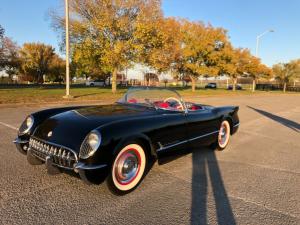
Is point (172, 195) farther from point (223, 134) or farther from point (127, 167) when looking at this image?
point (223, 134)

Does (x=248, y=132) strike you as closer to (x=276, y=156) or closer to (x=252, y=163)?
(x=276, y=156)

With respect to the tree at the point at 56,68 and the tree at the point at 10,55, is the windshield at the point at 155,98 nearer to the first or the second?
the tree at the point at 10,55

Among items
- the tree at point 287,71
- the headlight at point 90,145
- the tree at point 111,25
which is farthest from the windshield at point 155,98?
the tree at point 287,71

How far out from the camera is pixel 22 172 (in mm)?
4012

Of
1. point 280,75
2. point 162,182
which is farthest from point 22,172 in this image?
point 280,75

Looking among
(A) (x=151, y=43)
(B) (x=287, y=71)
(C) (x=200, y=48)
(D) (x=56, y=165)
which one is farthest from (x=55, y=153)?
(B) (x=287, y=71)

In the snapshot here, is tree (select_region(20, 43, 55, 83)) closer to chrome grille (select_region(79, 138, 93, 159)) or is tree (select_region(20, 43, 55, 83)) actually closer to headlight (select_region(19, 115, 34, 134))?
headlight (select_region(19, 115, 34, 134))

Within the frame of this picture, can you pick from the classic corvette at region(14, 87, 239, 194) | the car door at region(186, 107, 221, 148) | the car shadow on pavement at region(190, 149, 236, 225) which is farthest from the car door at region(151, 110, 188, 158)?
the car shadow on pavement at region(190, 149, 236, 225)

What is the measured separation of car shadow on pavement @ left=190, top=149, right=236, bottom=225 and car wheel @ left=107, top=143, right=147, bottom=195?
0.77 m

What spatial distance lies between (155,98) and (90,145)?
2.03 m

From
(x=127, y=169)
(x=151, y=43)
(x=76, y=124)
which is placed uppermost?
(x=151, y=43)

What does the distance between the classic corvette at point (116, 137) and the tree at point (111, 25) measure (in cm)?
1631

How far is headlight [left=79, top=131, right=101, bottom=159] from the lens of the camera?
312 cm

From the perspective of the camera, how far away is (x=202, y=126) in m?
4.84
